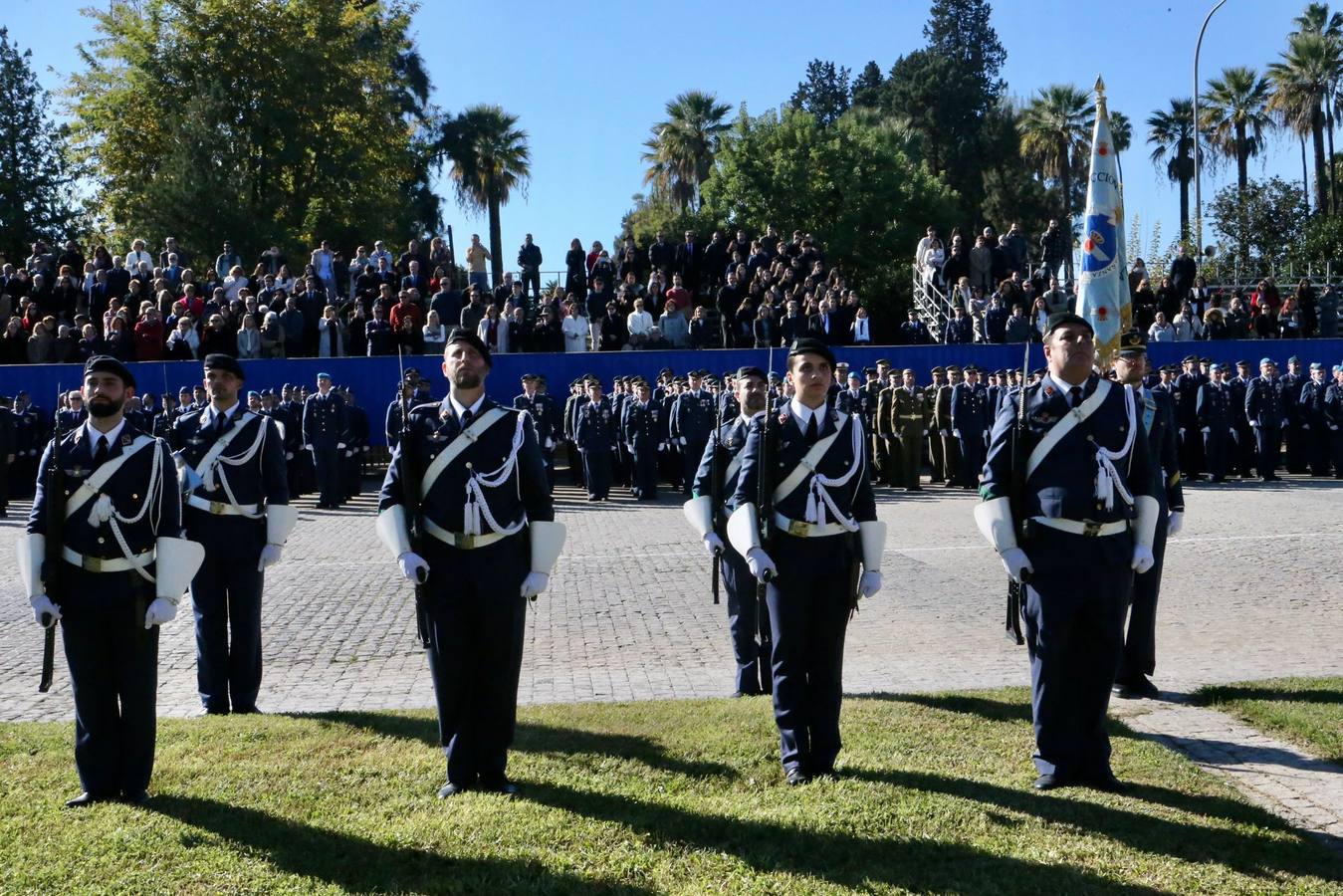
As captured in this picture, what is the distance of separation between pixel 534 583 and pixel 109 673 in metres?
1.97

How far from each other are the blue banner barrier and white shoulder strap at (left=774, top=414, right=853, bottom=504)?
56.4 ft

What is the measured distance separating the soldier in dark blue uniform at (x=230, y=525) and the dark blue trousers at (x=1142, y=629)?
5.03m

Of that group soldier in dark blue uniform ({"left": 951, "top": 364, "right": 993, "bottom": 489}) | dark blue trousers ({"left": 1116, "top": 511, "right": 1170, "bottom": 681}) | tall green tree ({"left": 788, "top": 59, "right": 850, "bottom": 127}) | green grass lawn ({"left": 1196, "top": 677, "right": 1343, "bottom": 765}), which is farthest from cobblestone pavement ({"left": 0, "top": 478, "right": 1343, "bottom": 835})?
tall green tree ({"left": 788, "top": 59, "right": 850, "bottom": 127})

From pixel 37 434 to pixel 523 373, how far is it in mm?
8531

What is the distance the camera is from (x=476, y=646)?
5719mm

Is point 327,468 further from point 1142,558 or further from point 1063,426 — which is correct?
point 1142,558

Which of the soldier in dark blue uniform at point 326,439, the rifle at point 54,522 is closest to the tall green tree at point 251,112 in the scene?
the soldier in dark blue uniform at point 326,439

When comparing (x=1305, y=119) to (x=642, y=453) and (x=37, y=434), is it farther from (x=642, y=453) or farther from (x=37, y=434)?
(x=37, y=434)

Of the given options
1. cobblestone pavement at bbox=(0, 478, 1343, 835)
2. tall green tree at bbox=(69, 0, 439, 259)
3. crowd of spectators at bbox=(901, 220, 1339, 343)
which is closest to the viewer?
cobblestone pavement at bbox=(0, 478, 1343, 835)

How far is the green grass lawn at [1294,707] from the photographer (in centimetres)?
630

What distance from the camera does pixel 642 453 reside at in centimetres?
2111

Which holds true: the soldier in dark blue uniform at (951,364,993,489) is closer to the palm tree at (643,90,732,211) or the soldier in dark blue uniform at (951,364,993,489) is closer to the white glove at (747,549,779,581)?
the white glove at (747,549,779,581)

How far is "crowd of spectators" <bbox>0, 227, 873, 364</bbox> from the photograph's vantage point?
936 inches

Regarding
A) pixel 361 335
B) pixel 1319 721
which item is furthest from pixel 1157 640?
pixel 361 335
